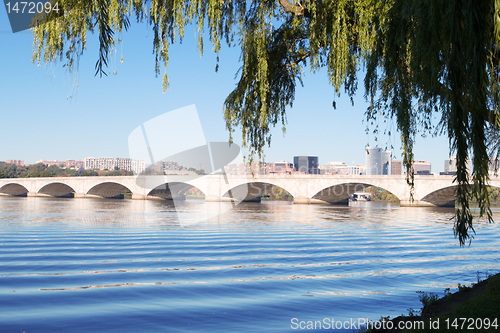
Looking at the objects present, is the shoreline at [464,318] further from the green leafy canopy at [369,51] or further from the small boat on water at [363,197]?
the small boat on water at [363,197]

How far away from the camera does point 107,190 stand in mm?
77188

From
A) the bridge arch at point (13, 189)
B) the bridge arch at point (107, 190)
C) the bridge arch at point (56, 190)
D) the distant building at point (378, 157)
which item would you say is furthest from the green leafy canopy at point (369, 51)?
the bridge arch at point (13, 189)

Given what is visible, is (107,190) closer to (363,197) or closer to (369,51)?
(363,197)

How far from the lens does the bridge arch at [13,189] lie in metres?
80.3

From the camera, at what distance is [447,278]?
9.45 meters

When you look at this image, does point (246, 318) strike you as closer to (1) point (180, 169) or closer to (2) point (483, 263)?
(2) point (483, 263)

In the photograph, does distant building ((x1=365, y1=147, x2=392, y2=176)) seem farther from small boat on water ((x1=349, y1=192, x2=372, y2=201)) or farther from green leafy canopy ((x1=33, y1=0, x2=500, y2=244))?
small boat on water ((x1=349, y1=192, x2=372, y2=201))

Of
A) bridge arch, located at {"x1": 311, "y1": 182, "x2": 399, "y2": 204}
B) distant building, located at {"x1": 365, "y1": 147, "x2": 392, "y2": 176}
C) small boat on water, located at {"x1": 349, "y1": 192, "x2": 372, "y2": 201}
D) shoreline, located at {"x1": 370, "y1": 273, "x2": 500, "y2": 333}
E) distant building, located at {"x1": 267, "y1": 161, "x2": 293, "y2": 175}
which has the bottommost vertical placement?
small boat on water, located at {"x1": 349, "y1": 192, "x2": 372, "y2": 201}

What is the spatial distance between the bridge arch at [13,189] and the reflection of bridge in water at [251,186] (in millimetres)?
99

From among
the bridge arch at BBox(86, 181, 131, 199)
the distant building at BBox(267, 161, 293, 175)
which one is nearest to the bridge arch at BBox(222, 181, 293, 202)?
the distant building at BBox(267, 161, 293, 175)

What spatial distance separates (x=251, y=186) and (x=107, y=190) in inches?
1144

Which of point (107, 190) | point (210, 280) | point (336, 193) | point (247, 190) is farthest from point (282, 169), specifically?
point (210, 280)

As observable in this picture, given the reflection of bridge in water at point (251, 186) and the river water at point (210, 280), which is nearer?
the river water at point (210, 280)

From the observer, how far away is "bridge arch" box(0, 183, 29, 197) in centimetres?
8035
